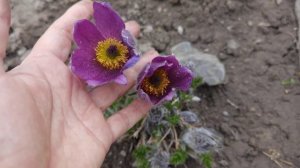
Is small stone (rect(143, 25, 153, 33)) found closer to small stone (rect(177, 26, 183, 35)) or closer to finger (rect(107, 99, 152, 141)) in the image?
small stone (rect(177, 26, 183, 35))

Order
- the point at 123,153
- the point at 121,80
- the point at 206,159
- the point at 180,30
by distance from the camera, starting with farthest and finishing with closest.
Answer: the point at 180,30
the point at 123,153
the point at 206,159
the point at 121,80

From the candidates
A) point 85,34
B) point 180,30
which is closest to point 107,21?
point 85,34

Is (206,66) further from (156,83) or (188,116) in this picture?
(156,83)

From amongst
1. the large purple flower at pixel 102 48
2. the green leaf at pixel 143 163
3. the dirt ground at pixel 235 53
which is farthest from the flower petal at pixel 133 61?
the dirt ground at pixel 235 53

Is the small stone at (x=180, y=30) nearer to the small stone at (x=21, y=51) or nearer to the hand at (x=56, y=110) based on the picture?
the hand at (x=56, y=110)

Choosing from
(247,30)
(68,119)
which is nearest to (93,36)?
(68,119)

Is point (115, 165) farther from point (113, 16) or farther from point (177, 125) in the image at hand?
point (113, 16)
